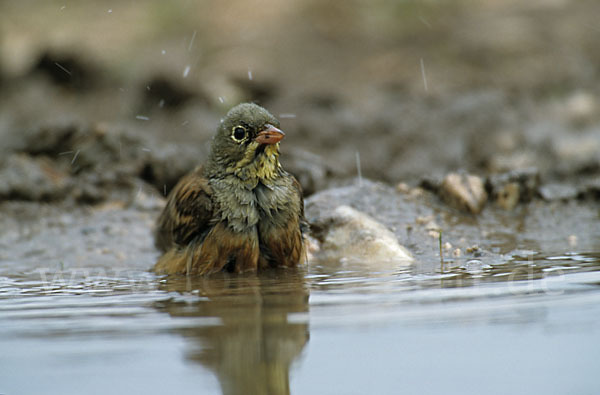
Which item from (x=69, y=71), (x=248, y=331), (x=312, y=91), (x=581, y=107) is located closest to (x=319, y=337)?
(x=248, y=331)

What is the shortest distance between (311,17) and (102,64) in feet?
10.5

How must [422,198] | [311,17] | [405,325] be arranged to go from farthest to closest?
[311,17], [422,198], [405,325]

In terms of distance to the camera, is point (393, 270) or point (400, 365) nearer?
point (400, 365)

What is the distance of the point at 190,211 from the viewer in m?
5.06

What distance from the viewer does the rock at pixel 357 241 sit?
5.20 meters

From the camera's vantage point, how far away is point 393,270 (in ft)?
14.9

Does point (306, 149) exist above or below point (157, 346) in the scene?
above

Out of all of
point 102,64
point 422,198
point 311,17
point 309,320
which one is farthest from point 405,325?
point 311,17

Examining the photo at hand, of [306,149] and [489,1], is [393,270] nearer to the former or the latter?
[306,149]

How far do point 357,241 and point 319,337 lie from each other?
271 cm

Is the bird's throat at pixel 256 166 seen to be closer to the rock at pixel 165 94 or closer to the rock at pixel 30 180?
the rock at pixel 30 180

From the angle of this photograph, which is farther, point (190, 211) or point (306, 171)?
point (306, 171)

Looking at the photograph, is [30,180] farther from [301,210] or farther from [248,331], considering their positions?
[248,331]

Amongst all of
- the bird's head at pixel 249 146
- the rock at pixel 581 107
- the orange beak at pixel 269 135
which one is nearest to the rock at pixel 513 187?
the rock at pixel 581 107
